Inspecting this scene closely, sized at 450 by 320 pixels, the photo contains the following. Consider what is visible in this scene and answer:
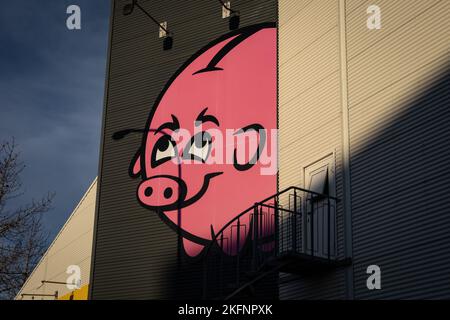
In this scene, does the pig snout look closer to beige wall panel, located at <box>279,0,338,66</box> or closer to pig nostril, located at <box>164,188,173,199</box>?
pig nostril, located at <box>164,188,173,199</box>

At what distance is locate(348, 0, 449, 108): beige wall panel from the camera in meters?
15.3

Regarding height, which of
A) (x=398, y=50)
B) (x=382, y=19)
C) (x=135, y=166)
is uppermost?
(x=382, y=19)

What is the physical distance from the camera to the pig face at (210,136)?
20594mm

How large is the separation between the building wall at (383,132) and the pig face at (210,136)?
4.78 ft

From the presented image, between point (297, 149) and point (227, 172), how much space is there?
276 cm

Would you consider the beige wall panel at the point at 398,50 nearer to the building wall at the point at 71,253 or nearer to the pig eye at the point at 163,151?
the pig eye at the point at 163,151

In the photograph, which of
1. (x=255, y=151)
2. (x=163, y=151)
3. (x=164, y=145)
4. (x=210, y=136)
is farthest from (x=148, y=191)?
(x=255, y=151)

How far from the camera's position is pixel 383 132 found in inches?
634

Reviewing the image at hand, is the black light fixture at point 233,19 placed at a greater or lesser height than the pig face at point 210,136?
greater

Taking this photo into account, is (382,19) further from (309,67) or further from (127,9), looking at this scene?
(127,9)

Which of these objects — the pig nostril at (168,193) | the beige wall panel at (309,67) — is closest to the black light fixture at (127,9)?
the pig nostril at (168,193)

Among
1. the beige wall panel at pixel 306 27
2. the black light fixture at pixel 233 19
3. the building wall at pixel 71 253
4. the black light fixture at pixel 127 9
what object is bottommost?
the building wall at pixel 71 253

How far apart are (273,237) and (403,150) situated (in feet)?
15.4

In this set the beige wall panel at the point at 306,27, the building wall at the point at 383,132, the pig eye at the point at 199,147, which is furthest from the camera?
the pig eye at the point at 199,147
